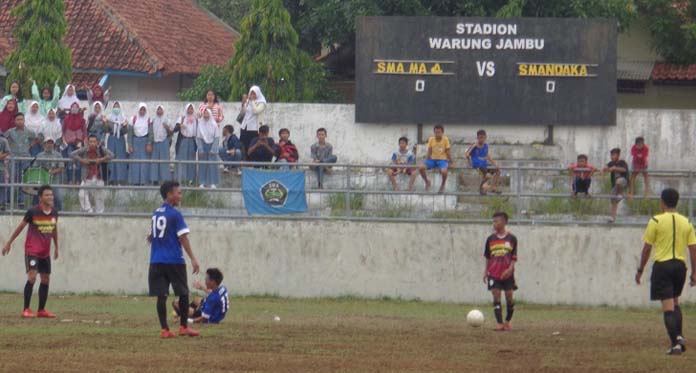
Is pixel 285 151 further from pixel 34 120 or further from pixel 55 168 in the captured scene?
pixel 34 120

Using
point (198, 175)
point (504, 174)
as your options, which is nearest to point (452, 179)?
point (504, 174)

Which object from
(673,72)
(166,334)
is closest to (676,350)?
(166,334)

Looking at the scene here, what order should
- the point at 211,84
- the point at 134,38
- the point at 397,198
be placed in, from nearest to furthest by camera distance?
the point at 397,198 → the point at 211,84 → the point at 134,38

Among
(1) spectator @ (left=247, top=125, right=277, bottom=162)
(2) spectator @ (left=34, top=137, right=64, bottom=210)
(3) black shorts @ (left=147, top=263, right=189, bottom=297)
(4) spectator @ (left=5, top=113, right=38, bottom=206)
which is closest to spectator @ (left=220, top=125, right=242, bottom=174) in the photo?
(1) spectator @ (left=247, top=125, right=277, bottom=162)

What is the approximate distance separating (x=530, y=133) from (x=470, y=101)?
1.62 meters

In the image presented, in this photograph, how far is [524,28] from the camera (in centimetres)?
2853

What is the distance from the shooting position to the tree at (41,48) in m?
31.4

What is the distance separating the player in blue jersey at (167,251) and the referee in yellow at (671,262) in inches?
219

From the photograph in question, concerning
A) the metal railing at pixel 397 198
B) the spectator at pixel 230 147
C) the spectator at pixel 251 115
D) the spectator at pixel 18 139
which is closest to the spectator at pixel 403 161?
the metal railing at pixel 397 198

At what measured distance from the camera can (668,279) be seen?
47.9 ft

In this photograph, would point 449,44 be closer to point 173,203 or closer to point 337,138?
point 337,138

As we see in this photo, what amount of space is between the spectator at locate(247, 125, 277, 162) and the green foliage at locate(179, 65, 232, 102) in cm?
991

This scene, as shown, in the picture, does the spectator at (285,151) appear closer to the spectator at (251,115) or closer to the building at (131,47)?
the spectator at (251,115)

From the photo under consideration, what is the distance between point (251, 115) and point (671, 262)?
14387mm
